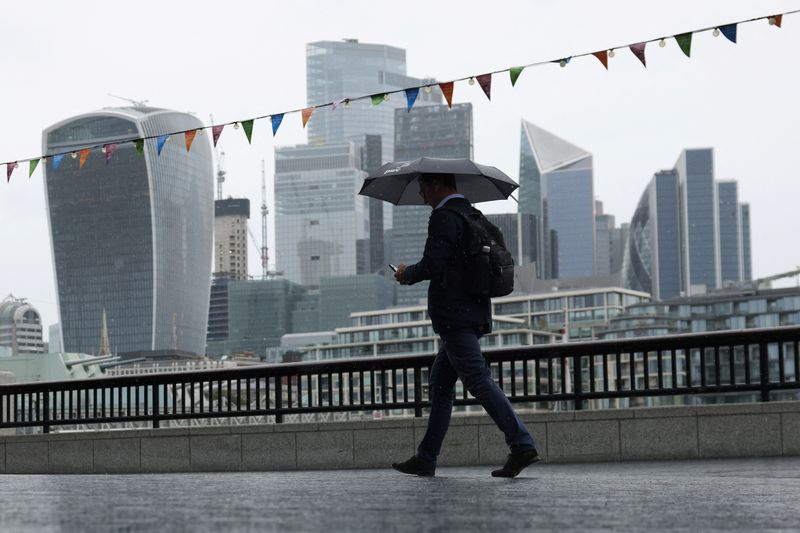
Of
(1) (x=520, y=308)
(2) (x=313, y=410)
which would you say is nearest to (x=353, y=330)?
(1) (x=520, y=308)

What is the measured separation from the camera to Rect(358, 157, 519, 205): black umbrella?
8.80m

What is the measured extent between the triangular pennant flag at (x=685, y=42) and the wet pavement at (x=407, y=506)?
24.4 feet

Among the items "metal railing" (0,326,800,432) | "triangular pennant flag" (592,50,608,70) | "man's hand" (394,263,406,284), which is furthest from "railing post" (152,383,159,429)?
"man's hand" (394,263,406,284)

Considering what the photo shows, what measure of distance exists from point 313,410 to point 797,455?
17.9ft

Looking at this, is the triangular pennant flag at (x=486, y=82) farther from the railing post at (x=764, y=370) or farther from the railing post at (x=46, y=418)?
the railing post at (x=46, y=418)

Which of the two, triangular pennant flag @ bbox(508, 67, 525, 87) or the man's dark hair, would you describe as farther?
triangular pennant flag @ bbox(508, 67, 525, 87)

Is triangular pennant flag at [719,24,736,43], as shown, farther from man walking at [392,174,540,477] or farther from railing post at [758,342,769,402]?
man walking at [392,174,540,477]

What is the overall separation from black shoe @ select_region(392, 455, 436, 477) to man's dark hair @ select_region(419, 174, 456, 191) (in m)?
1.89

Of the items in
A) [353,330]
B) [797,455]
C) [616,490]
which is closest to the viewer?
[616,490]

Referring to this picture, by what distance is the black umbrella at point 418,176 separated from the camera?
28.9 feet

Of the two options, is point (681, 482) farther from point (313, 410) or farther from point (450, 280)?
point (313, 410)

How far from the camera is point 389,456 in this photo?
1285 centimetres

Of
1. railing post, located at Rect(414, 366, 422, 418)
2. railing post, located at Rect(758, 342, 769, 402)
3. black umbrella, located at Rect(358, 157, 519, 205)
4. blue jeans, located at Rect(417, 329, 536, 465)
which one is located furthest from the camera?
railing post, located at Rect(414, 366, 422, 418)

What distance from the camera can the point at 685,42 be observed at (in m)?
13.7
